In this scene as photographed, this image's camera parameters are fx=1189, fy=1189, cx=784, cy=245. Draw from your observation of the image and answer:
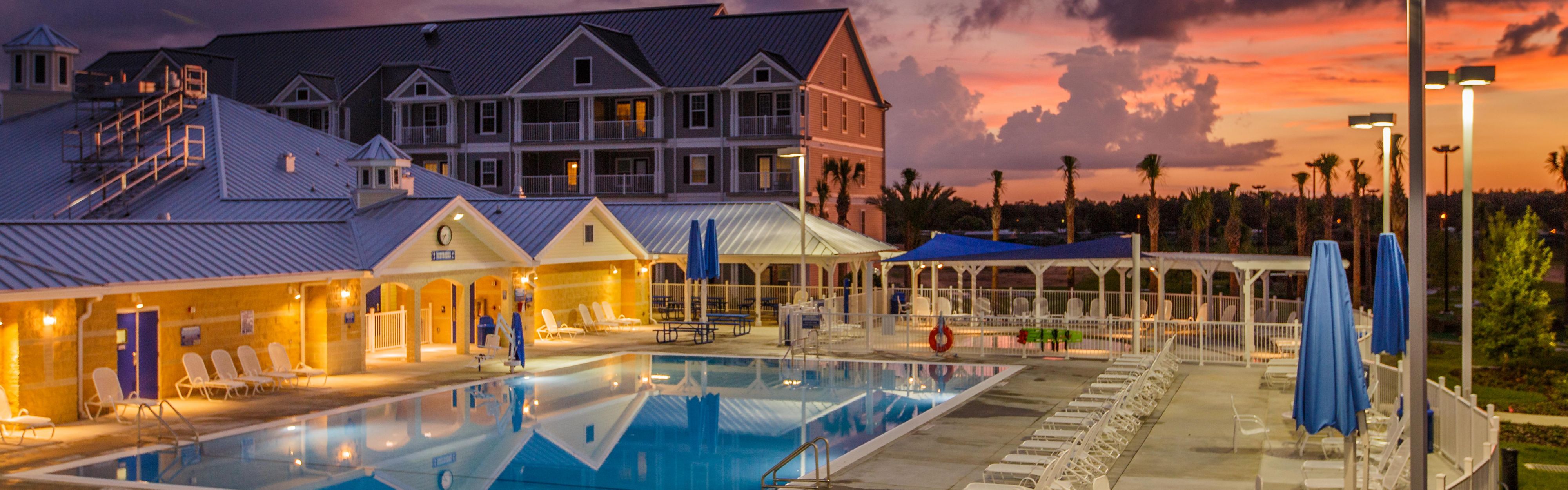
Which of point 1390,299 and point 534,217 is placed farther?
point 534,217

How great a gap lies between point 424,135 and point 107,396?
34853 millimetres

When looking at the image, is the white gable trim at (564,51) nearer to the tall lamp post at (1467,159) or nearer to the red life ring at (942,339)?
the red life ring at (942,339)

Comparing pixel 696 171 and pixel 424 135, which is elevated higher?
pixel 424 135

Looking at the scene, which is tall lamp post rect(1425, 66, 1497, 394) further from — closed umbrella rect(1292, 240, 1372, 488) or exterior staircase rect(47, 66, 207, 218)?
exterior staircase rect(47, 66, 207, 218)

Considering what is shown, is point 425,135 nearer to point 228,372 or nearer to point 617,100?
point 617,100

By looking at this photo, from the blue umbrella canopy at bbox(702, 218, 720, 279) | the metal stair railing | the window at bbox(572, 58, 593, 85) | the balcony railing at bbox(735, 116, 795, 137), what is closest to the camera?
the metal stair railing

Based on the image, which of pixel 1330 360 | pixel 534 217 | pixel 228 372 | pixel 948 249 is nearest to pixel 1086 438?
pixel 1330 360

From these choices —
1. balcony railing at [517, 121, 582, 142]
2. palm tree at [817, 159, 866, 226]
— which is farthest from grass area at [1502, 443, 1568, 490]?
balcony railing at [517, 121, 582, 142]

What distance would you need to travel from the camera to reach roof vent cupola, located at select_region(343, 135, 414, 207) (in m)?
27.0

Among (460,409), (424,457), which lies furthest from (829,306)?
(424,457)

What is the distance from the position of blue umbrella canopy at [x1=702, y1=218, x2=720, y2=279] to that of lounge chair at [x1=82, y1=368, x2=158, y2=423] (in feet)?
49.5

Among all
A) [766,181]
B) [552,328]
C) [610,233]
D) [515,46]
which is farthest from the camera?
[515,46]

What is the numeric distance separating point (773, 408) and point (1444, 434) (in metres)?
9.91

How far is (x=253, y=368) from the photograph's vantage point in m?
21.2
